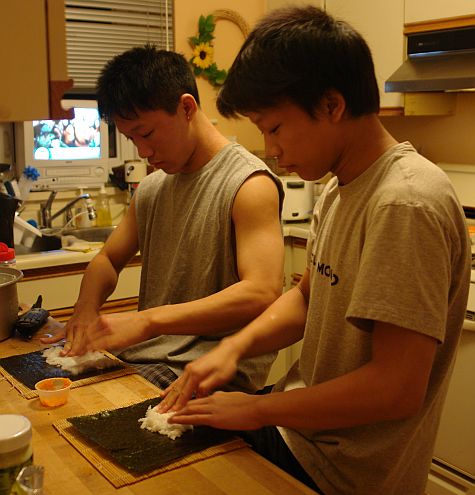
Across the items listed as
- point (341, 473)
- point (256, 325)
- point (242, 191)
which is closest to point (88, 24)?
point (242, 191)

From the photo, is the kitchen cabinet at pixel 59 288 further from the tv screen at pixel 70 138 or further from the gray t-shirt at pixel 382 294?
the gray t-shirt at pixel 382 294

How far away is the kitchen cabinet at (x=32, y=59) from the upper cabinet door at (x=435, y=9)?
6.91ft

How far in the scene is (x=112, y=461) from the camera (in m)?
1.08

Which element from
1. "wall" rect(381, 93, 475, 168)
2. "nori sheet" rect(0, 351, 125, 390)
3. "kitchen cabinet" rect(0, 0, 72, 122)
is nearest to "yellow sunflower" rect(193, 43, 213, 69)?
"wall" rect(381, 93, 475, 168)

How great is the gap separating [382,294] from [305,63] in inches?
14.6

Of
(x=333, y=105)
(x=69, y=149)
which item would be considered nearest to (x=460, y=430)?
(x=333, y=105)

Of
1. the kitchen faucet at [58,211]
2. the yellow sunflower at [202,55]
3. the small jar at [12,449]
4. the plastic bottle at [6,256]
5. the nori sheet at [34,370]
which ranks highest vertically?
the yellow sunflower at [202,55]

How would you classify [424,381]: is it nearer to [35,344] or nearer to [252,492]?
[252,492]

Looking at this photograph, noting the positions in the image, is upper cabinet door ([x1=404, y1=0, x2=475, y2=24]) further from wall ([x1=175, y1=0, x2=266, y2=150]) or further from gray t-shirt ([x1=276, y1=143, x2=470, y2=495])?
gray t-shirt ([x1=276, y1=143, x2=470, y2=495])

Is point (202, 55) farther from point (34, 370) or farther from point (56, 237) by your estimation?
point (34, 370)

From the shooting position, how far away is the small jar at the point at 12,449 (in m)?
0.87

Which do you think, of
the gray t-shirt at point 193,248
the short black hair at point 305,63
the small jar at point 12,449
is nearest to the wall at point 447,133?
the gray t-shirt at point 193,248

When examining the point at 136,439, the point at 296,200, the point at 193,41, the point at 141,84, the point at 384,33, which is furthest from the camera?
the point at 193,41

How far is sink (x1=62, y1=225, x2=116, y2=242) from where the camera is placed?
3355mm
